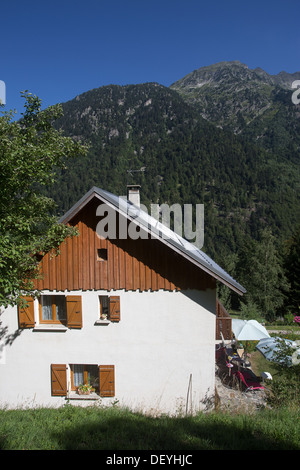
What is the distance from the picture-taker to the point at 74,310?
9453mm

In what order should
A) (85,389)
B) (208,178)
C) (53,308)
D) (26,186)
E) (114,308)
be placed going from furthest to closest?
1. (208,178)
2. (53,308)
3. (85,389)
4. (114,308)
5. (26,186)

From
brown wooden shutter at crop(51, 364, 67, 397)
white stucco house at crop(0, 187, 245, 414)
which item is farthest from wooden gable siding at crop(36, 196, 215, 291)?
brown wooden shutter at crop(51, 364, 67, 397)

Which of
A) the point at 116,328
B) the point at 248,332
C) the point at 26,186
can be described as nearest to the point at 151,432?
the point at 116,328

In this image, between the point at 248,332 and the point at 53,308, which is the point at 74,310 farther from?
the point at 248,332

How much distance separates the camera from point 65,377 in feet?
31.1

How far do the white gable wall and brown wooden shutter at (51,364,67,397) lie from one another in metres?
0.17

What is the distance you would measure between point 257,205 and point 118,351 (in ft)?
428

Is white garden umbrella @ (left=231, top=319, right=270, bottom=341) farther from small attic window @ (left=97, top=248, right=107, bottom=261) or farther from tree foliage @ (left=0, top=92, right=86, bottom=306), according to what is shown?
Result: tree foliage @ (left=0, top=92, right=86, bottom=306)

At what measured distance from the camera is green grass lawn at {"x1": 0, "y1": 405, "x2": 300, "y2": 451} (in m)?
4.86

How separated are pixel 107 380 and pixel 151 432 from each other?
417cm

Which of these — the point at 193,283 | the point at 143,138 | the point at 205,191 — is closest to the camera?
the point at 193,283

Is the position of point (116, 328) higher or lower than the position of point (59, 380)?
higher
